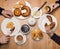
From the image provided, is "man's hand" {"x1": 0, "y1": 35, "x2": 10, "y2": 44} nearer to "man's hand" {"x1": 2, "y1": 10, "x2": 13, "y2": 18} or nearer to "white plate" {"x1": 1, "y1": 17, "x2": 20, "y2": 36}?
"white plate" {"x1": 1, "y1": 17, "x2": 20, "y2": 36}

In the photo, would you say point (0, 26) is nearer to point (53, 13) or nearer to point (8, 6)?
point (8, 6)

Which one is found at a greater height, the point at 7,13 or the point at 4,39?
the point at 7,13

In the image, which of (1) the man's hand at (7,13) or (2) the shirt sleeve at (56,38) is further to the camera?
(1) the man's hand at (7,13)

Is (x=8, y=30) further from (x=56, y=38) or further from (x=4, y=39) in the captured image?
(x=56, y=38)

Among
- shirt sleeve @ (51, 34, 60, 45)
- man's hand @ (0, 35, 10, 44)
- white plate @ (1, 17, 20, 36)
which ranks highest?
white plate @ (1, 17, 20, 36)

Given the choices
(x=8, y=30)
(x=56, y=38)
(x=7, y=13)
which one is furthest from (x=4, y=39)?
(x=56, y=38)

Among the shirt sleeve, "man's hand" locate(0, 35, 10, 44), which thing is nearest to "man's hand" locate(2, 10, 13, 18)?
"man's hand" locate(0, 35, 10, 44)

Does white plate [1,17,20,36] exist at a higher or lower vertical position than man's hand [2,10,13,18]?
lower

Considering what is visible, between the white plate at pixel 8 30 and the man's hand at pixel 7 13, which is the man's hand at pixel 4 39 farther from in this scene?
the man's hand at pixel 7 13

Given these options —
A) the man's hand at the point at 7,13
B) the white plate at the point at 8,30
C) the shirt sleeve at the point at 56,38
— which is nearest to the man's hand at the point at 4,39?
the white plate at the point at 8,30

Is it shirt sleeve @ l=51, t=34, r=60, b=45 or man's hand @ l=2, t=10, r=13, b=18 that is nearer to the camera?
shirt sleeve @ l=51, t=34, r=60, b=45

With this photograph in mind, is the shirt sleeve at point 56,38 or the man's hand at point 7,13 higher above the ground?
the man's hand at point 7,13

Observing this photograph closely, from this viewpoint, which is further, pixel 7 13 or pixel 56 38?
pixel 7 13

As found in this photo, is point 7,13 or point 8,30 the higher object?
point 7,13
